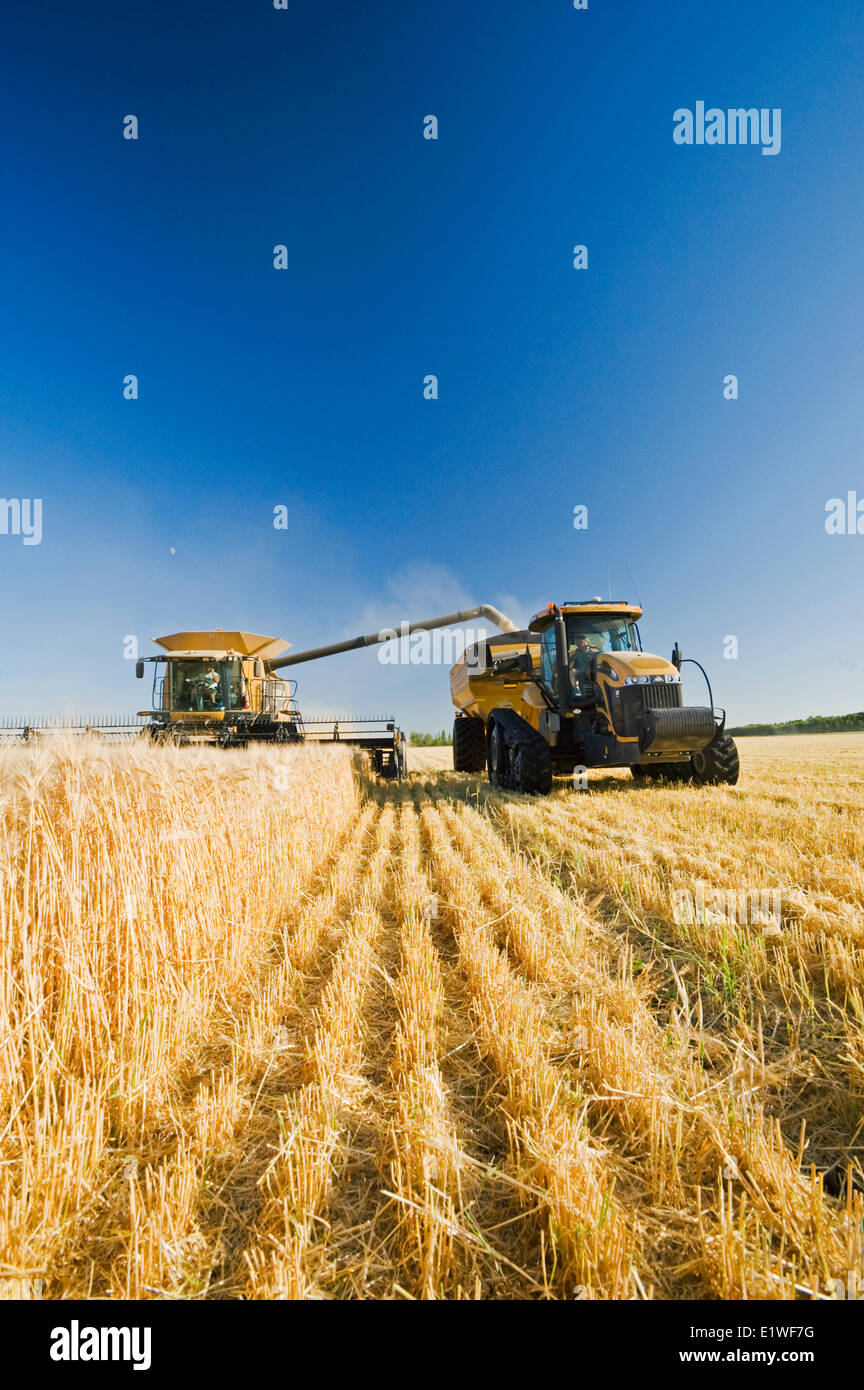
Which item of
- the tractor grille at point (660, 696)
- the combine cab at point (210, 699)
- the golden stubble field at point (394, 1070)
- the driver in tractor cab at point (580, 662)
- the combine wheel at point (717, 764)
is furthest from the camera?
the combine cab at point (210, 699)

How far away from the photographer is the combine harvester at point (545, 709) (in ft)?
26.8

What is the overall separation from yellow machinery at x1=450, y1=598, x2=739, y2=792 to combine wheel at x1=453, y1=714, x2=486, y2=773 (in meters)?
3.55

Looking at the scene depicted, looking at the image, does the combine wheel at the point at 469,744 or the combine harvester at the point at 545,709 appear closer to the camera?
the combine harvester at the point at 545,709

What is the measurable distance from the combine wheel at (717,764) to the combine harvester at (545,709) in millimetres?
15

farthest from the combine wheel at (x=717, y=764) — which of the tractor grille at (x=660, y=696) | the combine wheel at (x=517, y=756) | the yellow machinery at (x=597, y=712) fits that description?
the combine wheel at (x=517, y=756)

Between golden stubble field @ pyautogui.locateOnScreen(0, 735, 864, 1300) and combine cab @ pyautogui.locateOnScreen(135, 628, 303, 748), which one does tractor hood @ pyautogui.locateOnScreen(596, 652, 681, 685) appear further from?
combine cab @ pyautogui.locateOnScreen(135, 628, 303, 748)

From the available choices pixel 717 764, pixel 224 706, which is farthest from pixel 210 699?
pixel 717 764

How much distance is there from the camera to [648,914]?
411 centimetres

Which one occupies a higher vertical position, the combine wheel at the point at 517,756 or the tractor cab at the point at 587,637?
the tractor cab at the point at 587,637

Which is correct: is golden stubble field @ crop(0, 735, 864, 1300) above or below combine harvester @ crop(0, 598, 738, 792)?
below

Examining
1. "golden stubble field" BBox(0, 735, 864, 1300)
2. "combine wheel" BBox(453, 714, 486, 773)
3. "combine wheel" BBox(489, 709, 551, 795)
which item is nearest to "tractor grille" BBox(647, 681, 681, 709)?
"combine wheel" BBox(489, 709, 551, 795)

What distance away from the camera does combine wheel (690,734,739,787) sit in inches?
356

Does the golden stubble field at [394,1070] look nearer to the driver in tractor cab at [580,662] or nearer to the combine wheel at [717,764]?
the combine wheel at [717,764]

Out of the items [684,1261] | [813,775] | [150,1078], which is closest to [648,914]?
[684,1261]
